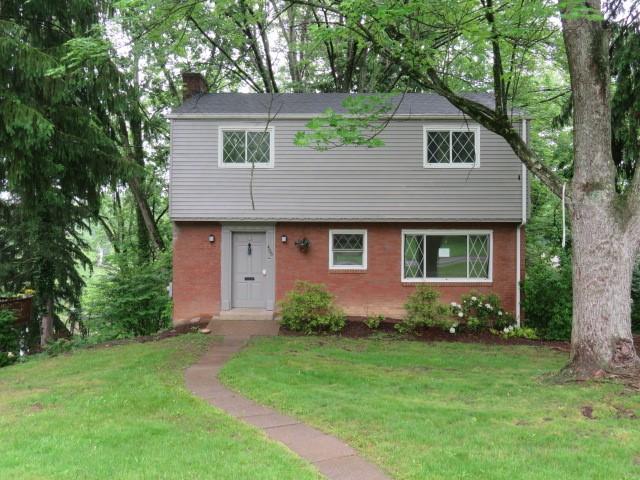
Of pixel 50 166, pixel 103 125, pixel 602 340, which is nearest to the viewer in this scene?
pixel 602 340

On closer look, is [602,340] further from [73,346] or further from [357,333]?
[73,346]

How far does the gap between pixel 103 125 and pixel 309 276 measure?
8.57 metres

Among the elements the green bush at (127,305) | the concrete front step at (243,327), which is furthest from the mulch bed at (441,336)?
the green bush at (127,305)

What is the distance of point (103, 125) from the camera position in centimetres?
1593

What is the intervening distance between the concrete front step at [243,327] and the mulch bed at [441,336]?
1.17 feet

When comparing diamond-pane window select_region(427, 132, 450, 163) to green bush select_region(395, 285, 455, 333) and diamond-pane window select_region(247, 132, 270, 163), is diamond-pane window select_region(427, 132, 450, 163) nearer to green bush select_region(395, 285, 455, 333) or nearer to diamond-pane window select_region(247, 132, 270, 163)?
green bush select_region(395, 285, 455, 333)

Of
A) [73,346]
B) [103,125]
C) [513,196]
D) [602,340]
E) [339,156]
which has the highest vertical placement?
[103,125]

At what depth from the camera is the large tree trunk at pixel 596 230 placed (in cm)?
719

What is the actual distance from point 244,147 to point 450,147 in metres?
5.43

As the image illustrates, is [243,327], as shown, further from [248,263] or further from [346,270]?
[346,270]

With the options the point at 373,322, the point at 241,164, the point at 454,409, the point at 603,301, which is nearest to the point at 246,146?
the point at 241,164

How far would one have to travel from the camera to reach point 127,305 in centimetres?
1434

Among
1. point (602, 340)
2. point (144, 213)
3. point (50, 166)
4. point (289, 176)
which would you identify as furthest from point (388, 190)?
point (144, 213)

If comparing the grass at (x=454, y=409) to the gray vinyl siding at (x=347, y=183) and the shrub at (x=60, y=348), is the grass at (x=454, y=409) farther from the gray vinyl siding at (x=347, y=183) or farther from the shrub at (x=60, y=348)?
the shrub at (x=60, y=348)
